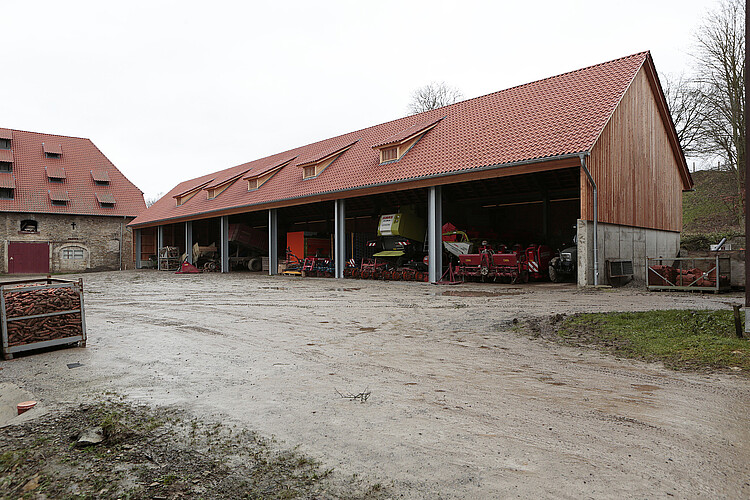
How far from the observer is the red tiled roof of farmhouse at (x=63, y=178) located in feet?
114

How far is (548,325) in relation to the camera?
746cm

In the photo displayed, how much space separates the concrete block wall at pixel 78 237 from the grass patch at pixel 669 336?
1488 inches

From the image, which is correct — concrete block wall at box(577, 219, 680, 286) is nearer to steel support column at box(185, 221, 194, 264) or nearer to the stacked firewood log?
the stacked firewood log

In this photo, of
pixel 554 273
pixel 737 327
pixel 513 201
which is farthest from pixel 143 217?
pixel 737 327

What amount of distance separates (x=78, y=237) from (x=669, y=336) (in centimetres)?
3963

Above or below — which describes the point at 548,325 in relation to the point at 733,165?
below

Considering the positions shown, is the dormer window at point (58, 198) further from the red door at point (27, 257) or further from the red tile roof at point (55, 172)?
the red door at point (27, 257)

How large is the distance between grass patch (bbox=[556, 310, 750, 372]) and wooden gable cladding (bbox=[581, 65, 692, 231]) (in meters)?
6.13

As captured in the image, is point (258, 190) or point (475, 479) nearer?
point (475, 479)

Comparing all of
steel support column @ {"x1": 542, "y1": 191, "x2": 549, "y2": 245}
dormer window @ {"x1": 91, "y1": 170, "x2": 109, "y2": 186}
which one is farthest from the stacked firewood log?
dormer window @ {"x1": 91, "y1": 170, "x2": 109, "y2": 186}

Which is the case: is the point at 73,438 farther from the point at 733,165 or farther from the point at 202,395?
the point at 733,165

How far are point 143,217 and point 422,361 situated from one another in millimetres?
35985

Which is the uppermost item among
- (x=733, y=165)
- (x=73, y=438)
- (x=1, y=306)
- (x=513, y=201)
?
(x=733, y=165)

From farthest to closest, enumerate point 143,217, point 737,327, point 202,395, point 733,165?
point 143,217, point 733,165, point 737,327, point 202,395
